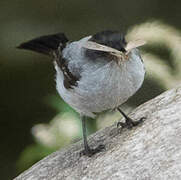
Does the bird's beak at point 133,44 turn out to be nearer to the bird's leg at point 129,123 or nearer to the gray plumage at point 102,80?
the gray plumage at point 102,80

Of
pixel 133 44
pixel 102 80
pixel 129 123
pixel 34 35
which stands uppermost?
pixel 133 44

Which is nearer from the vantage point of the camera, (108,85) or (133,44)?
(133,44)

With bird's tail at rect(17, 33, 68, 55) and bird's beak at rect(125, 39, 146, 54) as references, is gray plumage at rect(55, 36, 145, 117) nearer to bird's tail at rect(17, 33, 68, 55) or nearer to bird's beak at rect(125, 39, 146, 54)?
bird's beak at rect(125, 39, 146, 54)

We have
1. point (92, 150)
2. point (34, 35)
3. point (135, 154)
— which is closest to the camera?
point (135, 154)

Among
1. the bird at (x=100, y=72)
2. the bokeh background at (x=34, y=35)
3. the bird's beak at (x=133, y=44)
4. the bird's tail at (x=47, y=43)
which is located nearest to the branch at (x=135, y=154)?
the bird at (x=100, y=72)

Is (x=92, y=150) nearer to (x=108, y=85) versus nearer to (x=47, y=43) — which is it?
(x=108, y=85)

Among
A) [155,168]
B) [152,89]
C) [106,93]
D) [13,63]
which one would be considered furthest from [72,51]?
[13,63]

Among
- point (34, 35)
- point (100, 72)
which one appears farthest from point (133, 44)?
point (34, 35)
